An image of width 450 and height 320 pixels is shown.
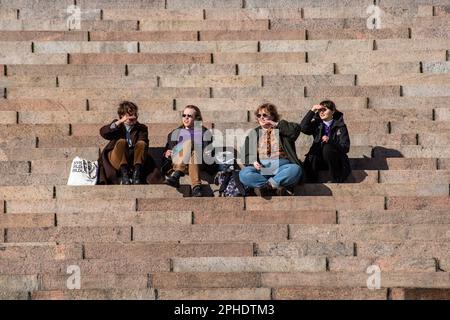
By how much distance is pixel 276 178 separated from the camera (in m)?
12.7

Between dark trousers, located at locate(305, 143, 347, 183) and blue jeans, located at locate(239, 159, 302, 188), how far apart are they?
1.49 ft

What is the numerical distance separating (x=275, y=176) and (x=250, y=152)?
0.47 metres

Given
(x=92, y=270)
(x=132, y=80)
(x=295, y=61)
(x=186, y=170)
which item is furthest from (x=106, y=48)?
(x=92, y=270)

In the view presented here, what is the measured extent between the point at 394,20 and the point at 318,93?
2378 mm

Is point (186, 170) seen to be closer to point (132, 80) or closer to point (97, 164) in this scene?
point (97, 164)

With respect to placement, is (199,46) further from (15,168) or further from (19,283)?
(19,283)

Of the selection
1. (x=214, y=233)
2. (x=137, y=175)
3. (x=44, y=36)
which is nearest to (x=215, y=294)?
(x=214, y=233)

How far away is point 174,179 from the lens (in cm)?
1292

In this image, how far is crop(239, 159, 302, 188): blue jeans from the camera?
12.7 m

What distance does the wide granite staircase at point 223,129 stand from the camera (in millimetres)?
11930

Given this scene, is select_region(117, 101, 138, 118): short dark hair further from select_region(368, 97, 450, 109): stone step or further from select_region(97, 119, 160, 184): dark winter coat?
select_region(368, 97, 450, 109): stone step

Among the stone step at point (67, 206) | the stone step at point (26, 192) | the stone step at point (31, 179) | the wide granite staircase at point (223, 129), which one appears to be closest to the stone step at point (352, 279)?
the wide granite staircase at point (223, 129)

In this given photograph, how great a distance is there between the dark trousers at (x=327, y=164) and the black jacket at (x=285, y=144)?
0.28 meters

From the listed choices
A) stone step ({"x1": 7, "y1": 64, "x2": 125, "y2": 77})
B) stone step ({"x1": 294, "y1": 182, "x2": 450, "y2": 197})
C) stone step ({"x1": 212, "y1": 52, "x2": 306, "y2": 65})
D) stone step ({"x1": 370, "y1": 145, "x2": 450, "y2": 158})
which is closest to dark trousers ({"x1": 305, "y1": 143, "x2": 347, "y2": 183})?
stone step ({"x1": 294, "y1": 182, "x2": 450, "y2": 197})
